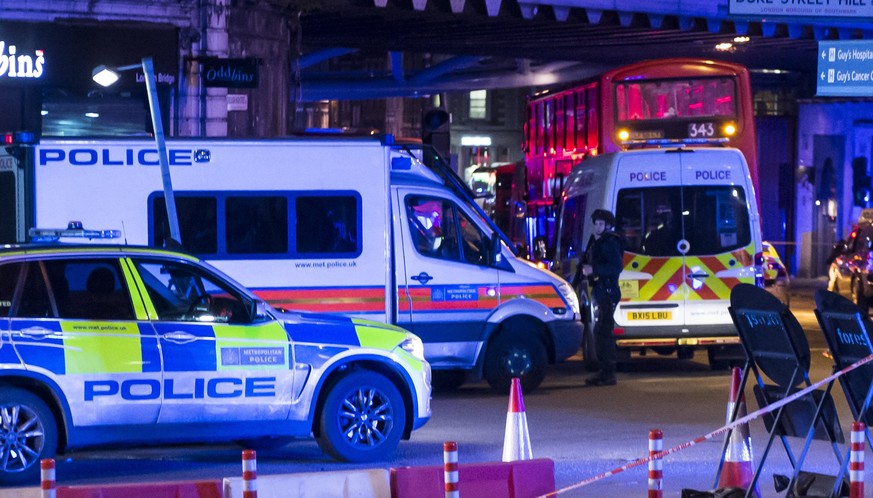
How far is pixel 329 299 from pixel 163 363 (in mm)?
4251

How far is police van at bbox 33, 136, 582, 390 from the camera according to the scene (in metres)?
13.7

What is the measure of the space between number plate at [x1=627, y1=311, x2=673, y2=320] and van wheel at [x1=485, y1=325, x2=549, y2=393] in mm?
2034

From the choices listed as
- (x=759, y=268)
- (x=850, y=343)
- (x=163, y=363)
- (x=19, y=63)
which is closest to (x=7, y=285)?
(x=163, y=363)

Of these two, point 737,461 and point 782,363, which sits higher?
point 782,363

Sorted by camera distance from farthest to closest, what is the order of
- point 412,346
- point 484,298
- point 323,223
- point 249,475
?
point 484,298 → point 323,223 → point 412,346 → point 249,475

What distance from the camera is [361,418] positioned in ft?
35.4

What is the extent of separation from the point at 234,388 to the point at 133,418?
708 mm

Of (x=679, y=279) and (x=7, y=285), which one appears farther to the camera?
(x=679, y=279)

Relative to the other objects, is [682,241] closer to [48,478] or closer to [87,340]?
[87,340]

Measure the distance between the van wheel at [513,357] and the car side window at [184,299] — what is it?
190 inches

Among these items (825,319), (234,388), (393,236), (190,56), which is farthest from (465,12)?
(825,319)

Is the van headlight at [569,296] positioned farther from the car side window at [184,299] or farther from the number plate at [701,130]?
the number plate at [701,130]

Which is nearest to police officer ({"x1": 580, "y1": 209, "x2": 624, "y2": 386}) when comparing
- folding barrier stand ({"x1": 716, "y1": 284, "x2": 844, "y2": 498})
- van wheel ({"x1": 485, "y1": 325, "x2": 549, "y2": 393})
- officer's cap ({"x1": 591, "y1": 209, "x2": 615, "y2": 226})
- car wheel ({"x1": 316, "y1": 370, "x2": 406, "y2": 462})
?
officer's cap ({"x1": 591, "y1": 209, "x2": 615, "y2": 226})

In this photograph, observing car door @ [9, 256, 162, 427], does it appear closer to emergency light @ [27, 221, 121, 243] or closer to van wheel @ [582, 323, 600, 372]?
emergency light @ [27, 221, 121, 243]
